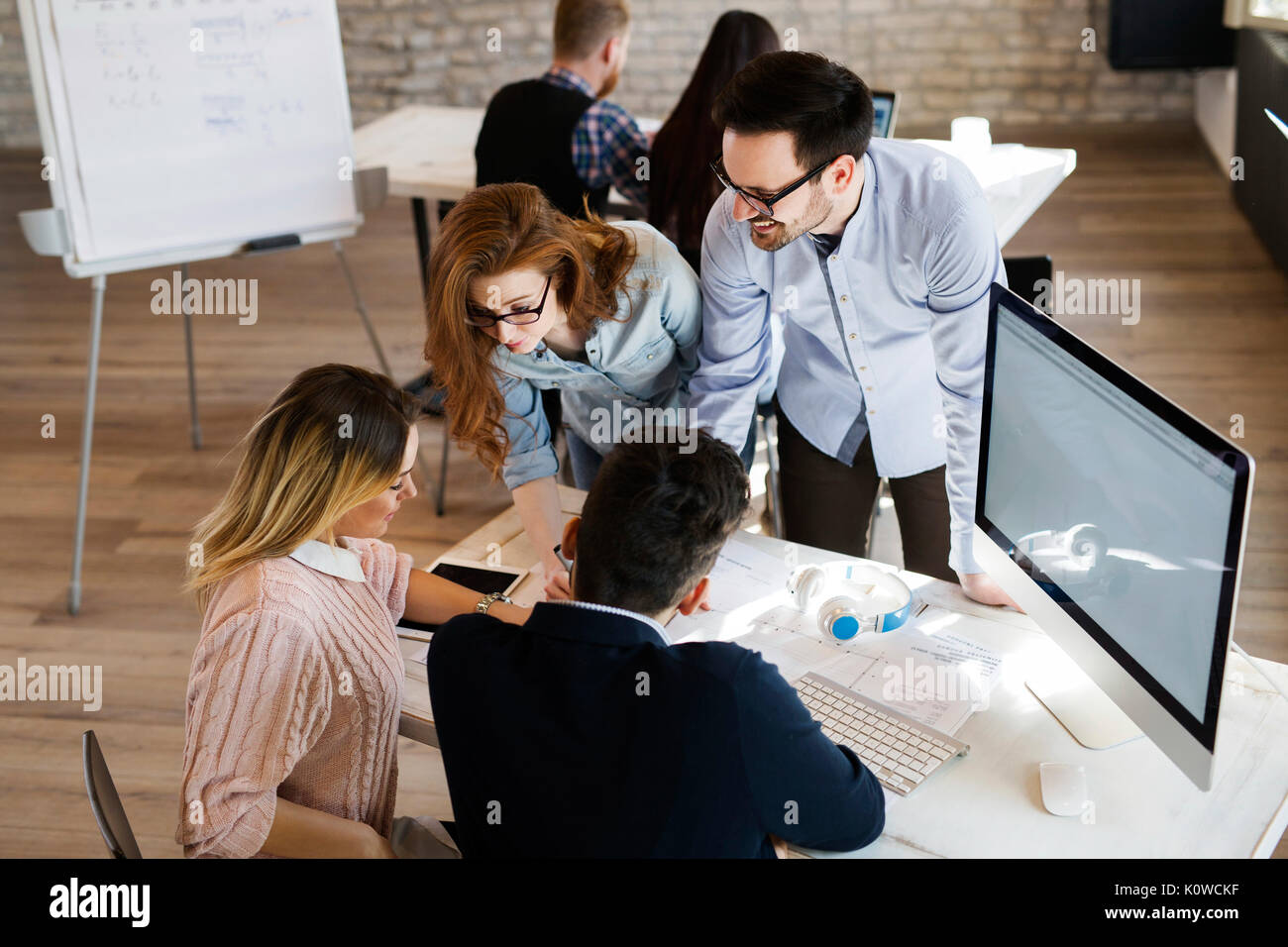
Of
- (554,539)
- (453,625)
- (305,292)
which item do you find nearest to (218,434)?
(305,292)

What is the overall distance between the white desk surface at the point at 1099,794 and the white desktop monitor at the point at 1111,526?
2.1 inches

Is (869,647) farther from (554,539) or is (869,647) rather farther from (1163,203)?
(1163,203)

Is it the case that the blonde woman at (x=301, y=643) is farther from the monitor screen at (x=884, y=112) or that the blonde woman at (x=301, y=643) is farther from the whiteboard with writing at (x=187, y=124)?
the monitor screen at (x=884, y=112)

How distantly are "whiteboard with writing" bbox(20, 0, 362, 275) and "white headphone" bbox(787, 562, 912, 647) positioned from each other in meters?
1.97

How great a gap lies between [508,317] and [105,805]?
33.4 inches

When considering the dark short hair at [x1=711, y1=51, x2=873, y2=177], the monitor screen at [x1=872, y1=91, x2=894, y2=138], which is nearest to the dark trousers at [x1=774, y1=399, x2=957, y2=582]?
the dark short hair at [x1=711, y1=51, x2=873, y2=177]

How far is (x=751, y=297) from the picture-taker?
6.57 ft

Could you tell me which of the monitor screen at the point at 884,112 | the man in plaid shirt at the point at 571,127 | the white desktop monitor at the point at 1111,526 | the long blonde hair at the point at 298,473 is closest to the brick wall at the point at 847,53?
the monitor screen at the point at 884,112

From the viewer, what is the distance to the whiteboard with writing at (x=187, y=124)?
2.87m

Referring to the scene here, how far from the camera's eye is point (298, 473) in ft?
4.92

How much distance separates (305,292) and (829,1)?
10.6ft
